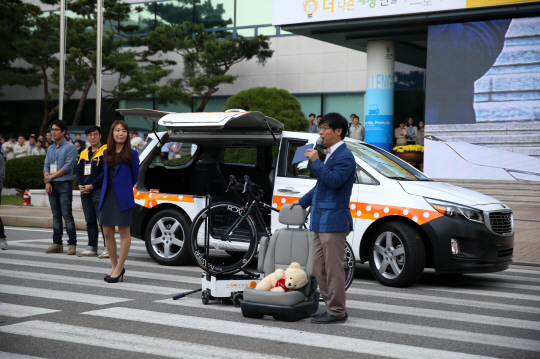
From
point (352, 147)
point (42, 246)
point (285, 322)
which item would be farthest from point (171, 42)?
point (285, 322)

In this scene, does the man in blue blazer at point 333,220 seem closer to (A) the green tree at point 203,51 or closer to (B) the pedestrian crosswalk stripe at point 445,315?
(B) the pedestrian crosswalk stripe at point 445,315

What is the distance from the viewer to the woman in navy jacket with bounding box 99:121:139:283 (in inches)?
308

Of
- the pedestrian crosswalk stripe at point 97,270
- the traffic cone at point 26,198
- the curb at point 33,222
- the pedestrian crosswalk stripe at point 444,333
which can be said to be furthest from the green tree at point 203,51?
the pedestrian crosswalk stripe at point 444,333

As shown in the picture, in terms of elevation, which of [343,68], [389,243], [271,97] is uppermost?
[343,68]

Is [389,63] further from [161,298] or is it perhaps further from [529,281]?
[161,298]

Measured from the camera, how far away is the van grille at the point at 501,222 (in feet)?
25.2

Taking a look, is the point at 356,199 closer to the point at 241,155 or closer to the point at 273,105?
the point at 241,155

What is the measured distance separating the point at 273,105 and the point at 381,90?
395 centimetres

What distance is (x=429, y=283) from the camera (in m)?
8.20

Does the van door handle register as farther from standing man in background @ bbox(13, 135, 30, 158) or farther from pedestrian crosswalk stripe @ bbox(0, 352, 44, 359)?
standing man in background @ bbox(13, 135, 30, 158)

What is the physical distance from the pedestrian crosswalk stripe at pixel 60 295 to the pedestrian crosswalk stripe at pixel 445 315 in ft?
8.21

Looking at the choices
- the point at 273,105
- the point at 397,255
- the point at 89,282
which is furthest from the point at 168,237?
the point at 273,105

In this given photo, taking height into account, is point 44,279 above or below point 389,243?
below

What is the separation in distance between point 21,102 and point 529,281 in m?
38.6
